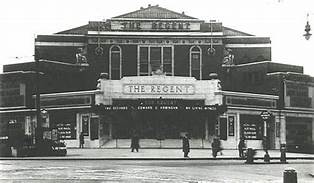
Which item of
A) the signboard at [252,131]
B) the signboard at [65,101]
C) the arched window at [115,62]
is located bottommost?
the signboard at [252,131]

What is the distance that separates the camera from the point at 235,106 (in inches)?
1876

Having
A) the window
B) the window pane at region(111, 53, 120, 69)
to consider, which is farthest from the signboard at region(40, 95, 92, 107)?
the window

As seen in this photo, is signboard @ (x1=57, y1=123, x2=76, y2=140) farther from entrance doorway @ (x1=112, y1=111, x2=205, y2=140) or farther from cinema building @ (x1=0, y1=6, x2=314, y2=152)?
entrance doorway @ (x1=112, y1=111, x2=205, y2=140)

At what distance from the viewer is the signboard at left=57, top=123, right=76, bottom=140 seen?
47062 mm

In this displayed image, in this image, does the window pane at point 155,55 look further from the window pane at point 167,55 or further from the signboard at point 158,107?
the signboard at point 158,107

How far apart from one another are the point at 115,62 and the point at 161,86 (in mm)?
7699

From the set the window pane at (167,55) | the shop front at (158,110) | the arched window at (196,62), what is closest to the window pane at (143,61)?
the window pane at (167,55)

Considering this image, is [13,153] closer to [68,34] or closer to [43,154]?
[43,154]

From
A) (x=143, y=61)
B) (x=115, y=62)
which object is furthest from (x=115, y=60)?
(x=143, y=61)

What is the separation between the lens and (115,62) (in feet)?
174

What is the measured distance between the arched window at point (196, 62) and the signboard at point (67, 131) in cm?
1269

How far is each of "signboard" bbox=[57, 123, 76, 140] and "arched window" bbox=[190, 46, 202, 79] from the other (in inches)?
499

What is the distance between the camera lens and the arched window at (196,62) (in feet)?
174

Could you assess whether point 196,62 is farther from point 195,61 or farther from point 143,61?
point 143,61
